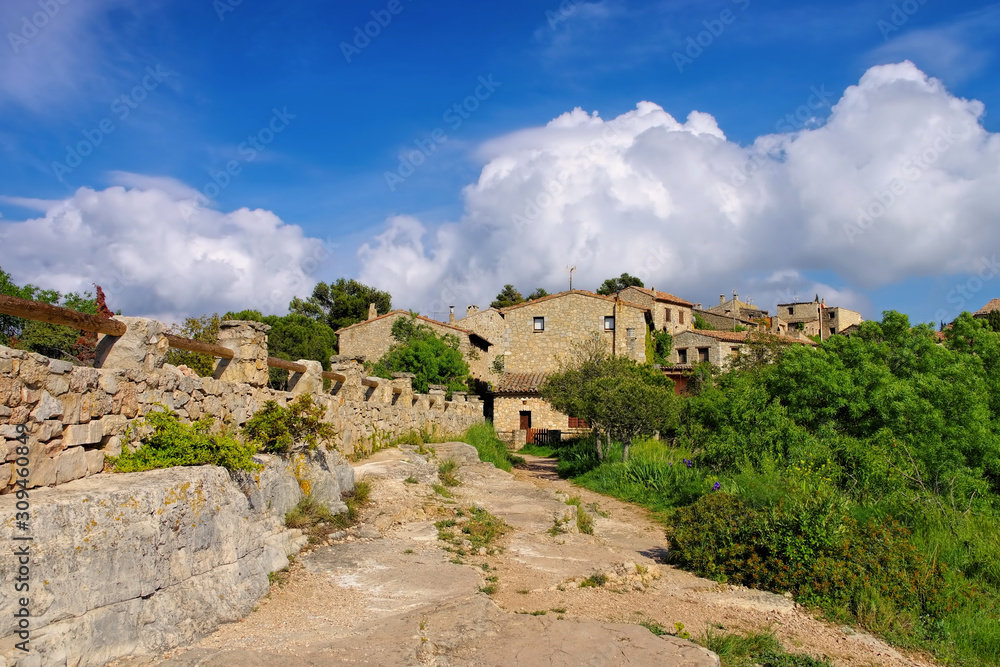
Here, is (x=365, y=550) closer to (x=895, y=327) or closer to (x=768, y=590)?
(x=768, y=590)

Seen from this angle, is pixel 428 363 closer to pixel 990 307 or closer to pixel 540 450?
pixel 540 450

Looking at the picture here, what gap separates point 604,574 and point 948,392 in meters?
8.87

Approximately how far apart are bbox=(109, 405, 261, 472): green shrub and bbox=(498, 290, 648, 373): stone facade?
3019cm

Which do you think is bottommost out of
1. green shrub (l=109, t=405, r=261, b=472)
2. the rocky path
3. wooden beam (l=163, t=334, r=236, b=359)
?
the rocky path

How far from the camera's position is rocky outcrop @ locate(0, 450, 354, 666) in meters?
3.87

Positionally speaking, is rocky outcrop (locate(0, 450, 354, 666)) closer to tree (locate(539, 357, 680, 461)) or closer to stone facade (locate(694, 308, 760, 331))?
tree (locate(539, 357, 680, 461))

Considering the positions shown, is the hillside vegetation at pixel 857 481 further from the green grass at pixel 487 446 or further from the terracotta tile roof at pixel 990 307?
the terracotta tile roof at pixel 990 307

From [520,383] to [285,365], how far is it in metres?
23.9

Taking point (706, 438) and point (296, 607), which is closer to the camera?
point (296, 607)

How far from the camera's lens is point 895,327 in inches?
571

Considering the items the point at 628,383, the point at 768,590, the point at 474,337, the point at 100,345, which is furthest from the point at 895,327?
the point at 474,337

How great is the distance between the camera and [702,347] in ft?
129

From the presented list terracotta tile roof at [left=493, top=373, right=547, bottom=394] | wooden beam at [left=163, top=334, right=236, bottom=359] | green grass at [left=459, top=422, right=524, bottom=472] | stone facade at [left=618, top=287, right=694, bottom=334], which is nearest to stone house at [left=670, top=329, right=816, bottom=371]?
stone facade at [left=618, top=287, right=694, bottom=334]

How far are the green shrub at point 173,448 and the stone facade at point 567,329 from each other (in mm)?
30189
